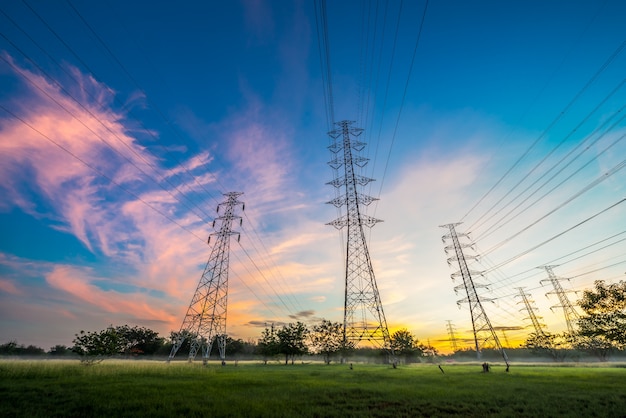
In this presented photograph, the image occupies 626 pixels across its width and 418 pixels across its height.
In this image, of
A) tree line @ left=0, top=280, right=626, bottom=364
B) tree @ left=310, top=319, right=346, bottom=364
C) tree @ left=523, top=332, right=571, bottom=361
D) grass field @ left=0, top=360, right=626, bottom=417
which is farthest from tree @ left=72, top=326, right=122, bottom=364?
tree @ left=523, top=332, right=571, bottom=361

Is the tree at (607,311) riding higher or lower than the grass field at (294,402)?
higher

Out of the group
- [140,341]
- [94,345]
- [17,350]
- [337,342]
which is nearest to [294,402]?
[94,345]

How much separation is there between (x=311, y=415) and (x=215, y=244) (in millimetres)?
36994

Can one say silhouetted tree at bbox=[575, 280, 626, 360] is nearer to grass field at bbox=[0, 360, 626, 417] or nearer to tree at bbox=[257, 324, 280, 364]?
grass field at bbox=[0, 360, 626, 417]

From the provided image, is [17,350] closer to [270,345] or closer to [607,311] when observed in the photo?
[270,345]

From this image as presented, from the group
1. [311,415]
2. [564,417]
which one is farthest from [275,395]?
[564,417]

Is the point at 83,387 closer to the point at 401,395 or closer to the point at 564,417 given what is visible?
the point at 401,395

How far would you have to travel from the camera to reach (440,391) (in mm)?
16688

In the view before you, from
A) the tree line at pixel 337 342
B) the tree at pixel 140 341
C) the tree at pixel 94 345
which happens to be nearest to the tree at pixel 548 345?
the tree line at pixel 337 342

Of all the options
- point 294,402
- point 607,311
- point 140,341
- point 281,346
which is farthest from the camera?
point 140,341

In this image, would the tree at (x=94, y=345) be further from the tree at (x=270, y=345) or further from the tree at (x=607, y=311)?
the tree at (x=607, y=311)

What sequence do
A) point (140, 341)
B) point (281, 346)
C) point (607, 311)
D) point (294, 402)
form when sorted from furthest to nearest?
point (140, 341) < point (281, 346) < point (607, 311) < point (294, 402)

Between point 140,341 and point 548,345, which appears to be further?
point 140,341

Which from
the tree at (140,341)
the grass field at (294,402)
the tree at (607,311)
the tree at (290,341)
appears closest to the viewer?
the grass field at (294,402)
